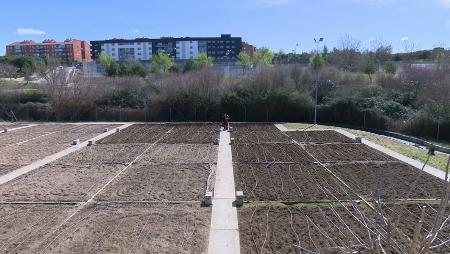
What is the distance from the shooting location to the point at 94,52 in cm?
11750

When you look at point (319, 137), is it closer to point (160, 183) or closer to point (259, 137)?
point (259, 137)

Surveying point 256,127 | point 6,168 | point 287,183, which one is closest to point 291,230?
point 287,183

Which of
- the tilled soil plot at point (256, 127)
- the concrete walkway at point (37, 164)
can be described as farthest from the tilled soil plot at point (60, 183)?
the tilled soil plot at point (256, 127)

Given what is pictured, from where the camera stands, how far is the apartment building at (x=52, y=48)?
136250 millimetres

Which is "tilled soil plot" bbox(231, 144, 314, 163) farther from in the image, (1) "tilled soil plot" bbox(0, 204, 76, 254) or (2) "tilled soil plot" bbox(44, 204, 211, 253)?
(1) "tilled soil plot" bbox(0, 204, 76, 254)

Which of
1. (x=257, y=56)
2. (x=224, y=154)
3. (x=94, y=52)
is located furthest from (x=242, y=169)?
(x=94, y=52)

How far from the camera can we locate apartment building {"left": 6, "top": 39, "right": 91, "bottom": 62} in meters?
136

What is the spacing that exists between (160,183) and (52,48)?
137992 millimetres

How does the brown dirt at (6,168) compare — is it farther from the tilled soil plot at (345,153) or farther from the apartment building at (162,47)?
the apartment building at (162,47)

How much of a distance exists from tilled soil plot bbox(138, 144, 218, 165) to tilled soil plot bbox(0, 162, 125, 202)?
6.16ft

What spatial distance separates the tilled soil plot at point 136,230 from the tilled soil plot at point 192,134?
11729mm

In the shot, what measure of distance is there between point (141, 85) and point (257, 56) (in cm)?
4235

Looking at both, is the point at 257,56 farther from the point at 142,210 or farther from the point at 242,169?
the point at 142,210

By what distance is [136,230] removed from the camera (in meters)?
9.90
